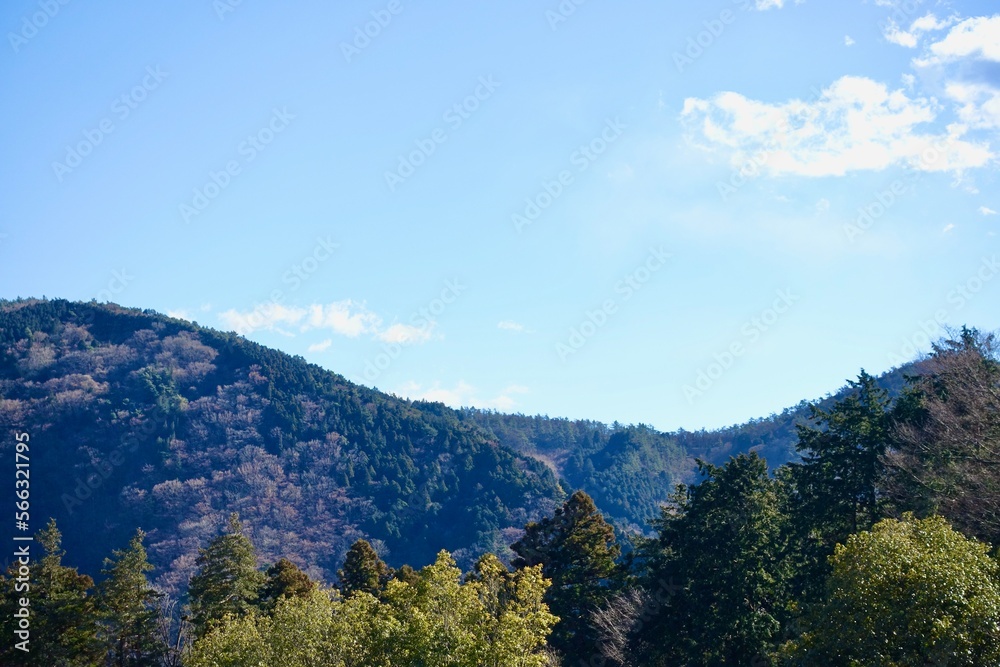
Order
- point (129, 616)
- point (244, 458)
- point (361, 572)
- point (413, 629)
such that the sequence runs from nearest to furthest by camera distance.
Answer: point (413, 629) → point (129, 616) → point (361, 572) → point (244, 458)

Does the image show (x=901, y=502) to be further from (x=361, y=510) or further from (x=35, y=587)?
(x=361, y=510)

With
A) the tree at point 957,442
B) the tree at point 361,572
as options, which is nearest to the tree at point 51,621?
the tree at point 361,572

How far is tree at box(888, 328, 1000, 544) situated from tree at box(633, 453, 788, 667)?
5300mm

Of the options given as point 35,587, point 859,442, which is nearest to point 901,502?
point 859,442

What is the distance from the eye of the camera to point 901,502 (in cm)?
2939

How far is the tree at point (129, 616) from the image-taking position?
39.7 metres

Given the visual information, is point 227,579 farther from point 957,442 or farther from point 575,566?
point 957,442

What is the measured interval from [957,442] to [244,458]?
496 feet

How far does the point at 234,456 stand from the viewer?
16025 cm

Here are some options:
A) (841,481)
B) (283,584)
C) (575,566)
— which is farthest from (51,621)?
(841,481)

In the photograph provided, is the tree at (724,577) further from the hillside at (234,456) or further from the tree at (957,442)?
the hillside at (234,456)

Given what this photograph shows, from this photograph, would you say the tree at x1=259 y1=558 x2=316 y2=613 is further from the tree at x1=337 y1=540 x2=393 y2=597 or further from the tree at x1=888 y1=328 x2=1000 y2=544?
the tree at x1=888 y1=328 x2=1000 y2=544

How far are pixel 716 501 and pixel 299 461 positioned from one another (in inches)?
5604

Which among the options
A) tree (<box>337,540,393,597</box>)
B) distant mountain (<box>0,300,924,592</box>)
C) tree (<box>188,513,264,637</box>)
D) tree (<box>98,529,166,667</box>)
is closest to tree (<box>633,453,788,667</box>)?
tree (<box>337,540,393,597</box>)
